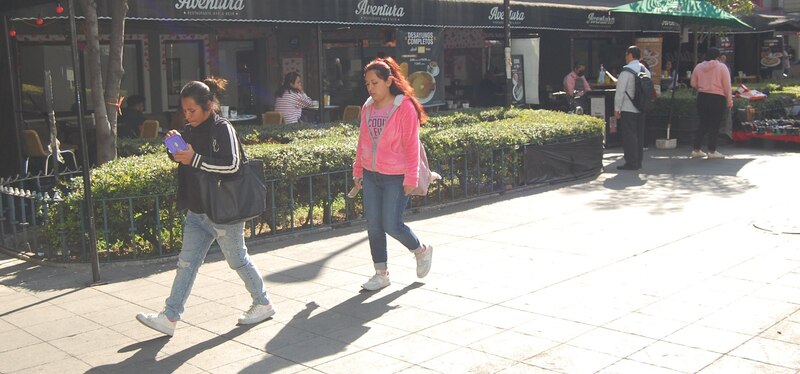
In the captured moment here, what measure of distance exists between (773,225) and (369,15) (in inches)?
301

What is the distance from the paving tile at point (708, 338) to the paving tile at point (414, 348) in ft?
4.41

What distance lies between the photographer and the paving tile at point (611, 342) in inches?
205

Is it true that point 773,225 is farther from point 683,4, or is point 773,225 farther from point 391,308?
point 683,4

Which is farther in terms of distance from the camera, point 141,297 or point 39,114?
point 39,114

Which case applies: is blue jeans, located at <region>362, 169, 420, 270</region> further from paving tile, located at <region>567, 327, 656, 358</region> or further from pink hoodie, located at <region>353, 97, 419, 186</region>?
paving tile, located at <region>567, 327, 656, 358</region>

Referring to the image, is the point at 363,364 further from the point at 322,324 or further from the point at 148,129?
the point at 148,129

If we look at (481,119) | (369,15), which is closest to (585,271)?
(481,119)

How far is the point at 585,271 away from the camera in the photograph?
7.09 meters

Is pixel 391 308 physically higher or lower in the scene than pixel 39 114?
lower

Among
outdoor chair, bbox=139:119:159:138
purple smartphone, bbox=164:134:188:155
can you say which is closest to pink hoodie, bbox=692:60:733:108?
outdoor chair, bbox=139:119:159:138

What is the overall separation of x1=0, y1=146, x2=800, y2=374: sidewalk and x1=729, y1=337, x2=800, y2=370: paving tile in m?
0.02

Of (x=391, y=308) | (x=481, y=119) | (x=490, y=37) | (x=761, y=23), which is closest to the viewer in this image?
(x=391, y=308)

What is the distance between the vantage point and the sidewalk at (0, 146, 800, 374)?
5.17 m

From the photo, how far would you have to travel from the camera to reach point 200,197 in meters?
5.59
